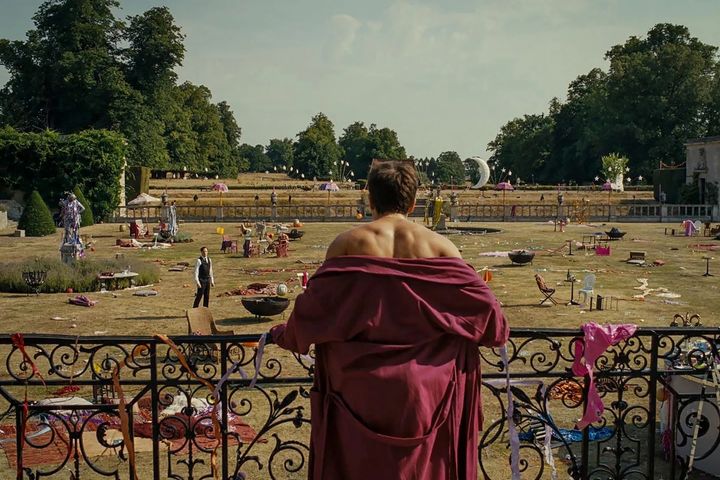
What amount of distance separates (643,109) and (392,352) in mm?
76687

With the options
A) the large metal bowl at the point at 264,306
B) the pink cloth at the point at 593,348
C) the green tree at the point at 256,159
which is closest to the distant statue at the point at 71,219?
the large metal bowl at the point at 264,306

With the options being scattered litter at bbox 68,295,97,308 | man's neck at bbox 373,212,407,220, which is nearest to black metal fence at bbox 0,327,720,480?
man's neck at bbox 373,212,407,220

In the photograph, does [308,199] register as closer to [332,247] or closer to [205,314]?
[205,314]

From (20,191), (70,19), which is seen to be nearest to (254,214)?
(20,191)

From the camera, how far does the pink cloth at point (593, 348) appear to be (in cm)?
492

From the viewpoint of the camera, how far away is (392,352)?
344 centimetres

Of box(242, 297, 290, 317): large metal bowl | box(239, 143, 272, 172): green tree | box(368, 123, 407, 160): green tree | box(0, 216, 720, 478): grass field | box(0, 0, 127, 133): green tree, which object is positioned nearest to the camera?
box(242, 297, 290, 317): large metal bowl

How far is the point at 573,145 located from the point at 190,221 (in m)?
52.6

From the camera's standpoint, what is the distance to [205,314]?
13391mm

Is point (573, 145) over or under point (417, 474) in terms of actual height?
over

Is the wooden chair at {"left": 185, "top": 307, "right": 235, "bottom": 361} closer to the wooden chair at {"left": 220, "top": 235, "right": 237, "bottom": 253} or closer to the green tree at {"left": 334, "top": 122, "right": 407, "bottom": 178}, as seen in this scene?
the wooden chair at {"left": 220, "top": 235, "right": 237, "bottom": 253}

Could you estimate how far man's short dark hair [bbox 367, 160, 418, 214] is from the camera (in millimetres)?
3727

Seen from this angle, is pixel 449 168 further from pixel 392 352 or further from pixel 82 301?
pixel 392 352

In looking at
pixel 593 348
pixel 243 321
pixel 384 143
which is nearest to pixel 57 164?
pixel 243 321
